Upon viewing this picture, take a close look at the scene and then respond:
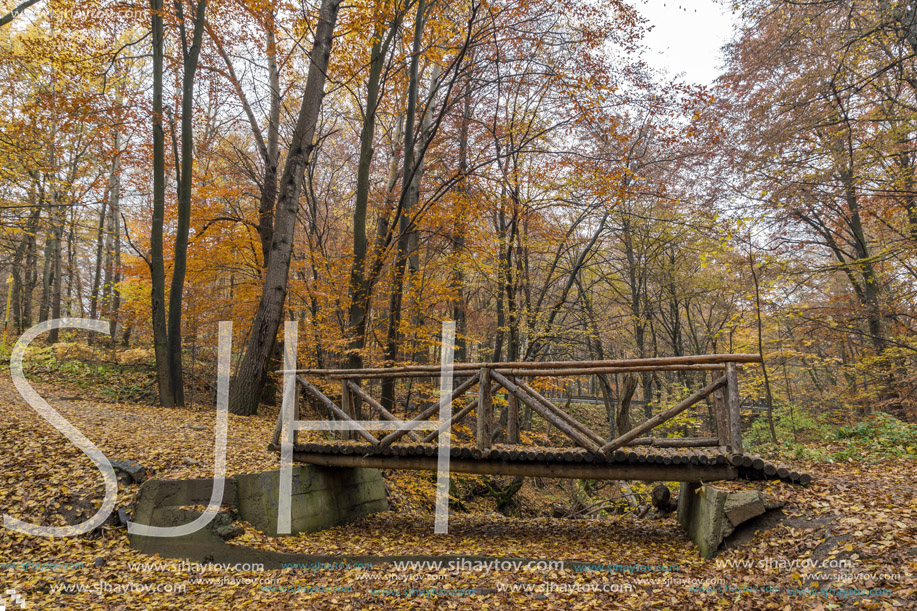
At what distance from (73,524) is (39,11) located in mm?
16810

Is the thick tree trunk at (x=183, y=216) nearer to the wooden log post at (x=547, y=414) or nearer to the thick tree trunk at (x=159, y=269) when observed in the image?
the thick tree trunk at (x=159, y=269)

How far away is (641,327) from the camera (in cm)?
1441

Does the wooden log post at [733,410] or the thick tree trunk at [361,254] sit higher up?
the thick tree trunk at [361,254]

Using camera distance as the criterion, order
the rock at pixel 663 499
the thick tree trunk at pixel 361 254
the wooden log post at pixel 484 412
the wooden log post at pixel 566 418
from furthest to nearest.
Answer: the thick tree trunk at pixel 361 254 < the rock at pixel 663 499 < the wooden log post at pixel 484 412 < the wooden log post at pixel 566 418

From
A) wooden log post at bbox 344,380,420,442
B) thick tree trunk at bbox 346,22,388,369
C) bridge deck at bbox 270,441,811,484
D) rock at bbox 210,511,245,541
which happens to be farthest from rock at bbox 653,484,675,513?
rock at bbox 210,511,245,541

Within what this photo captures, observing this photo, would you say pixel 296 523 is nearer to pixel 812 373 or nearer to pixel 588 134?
pixel 588 134

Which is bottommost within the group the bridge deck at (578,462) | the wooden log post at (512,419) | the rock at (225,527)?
the rock at (225,527)

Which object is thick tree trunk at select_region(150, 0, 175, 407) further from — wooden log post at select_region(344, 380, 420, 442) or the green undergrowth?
the green undergrowth

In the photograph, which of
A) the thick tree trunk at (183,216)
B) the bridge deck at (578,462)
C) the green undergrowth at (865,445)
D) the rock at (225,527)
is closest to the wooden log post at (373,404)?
the bridge deck at (578,462)

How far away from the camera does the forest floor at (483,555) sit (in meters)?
3.40

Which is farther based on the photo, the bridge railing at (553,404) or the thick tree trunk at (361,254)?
the thick tree trunk at (361,254)

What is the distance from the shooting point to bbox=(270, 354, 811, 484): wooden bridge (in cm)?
468

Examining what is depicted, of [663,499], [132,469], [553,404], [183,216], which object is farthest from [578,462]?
[183,216]

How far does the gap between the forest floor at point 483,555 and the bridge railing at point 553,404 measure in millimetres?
853
